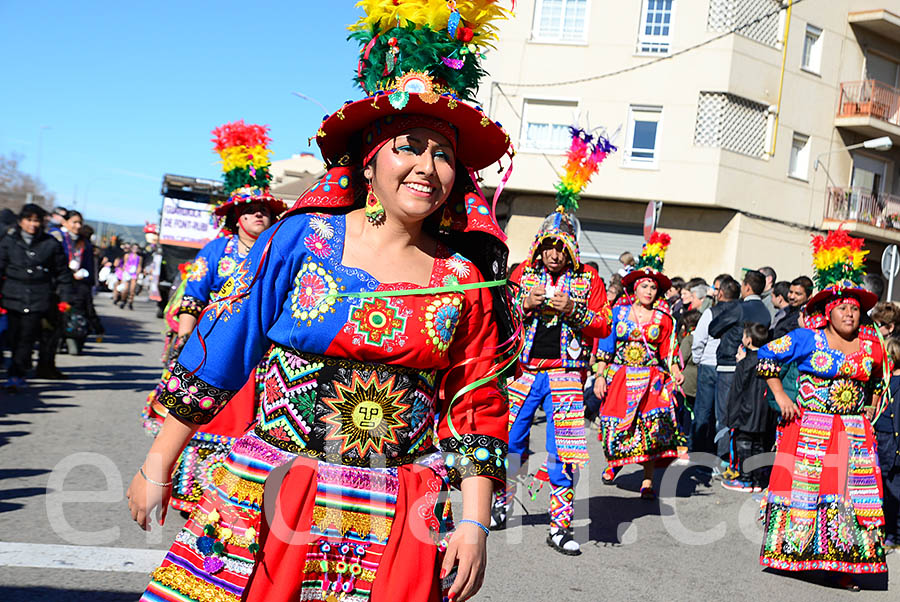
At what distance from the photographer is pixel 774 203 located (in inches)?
989

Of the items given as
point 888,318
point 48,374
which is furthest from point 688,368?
point 48,374

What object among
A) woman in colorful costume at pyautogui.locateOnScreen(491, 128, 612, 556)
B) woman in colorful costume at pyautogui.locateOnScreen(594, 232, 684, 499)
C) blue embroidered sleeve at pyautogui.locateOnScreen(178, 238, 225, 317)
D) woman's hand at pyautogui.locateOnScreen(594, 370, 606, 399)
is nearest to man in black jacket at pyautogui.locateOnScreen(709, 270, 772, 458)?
woman in colorful costume at pyautogui.locateOnScreen(594, 232, 684, 499)

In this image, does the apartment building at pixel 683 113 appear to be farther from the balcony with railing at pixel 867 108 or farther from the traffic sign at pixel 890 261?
the traffic sign at pixel 890 261

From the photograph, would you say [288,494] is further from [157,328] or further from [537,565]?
[157,328]

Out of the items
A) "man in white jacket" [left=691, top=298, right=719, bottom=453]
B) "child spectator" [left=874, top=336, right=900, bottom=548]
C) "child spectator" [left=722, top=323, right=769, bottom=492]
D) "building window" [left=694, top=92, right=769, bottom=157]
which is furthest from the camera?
"building window" [left=694, top=92, right=769, bottom=157]

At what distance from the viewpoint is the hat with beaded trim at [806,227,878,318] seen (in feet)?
21.0

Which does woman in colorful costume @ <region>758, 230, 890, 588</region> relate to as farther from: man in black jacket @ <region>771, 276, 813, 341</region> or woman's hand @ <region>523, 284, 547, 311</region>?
man in black jacket @ <region>771, 276, 813, 341</region>

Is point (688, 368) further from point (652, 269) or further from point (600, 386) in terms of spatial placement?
point (600, 386)

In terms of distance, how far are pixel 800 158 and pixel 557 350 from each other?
2194cm

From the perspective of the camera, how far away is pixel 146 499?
240 cm

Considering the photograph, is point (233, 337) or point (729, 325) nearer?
point (233, 337)

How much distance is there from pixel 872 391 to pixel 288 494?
5.41m

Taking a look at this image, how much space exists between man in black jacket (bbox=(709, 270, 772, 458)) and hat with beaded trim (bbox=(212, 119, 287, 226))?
5.87 meters

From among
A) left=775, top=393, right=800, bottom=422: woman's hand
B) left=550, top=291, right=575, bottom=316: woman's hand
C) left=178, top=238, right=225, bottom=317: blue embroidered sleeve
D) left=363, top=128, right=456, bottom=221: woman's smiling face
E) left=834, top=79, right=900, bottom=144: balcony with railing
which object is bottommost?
left=775, top=393, right=800, bottom=422: woman's hand
